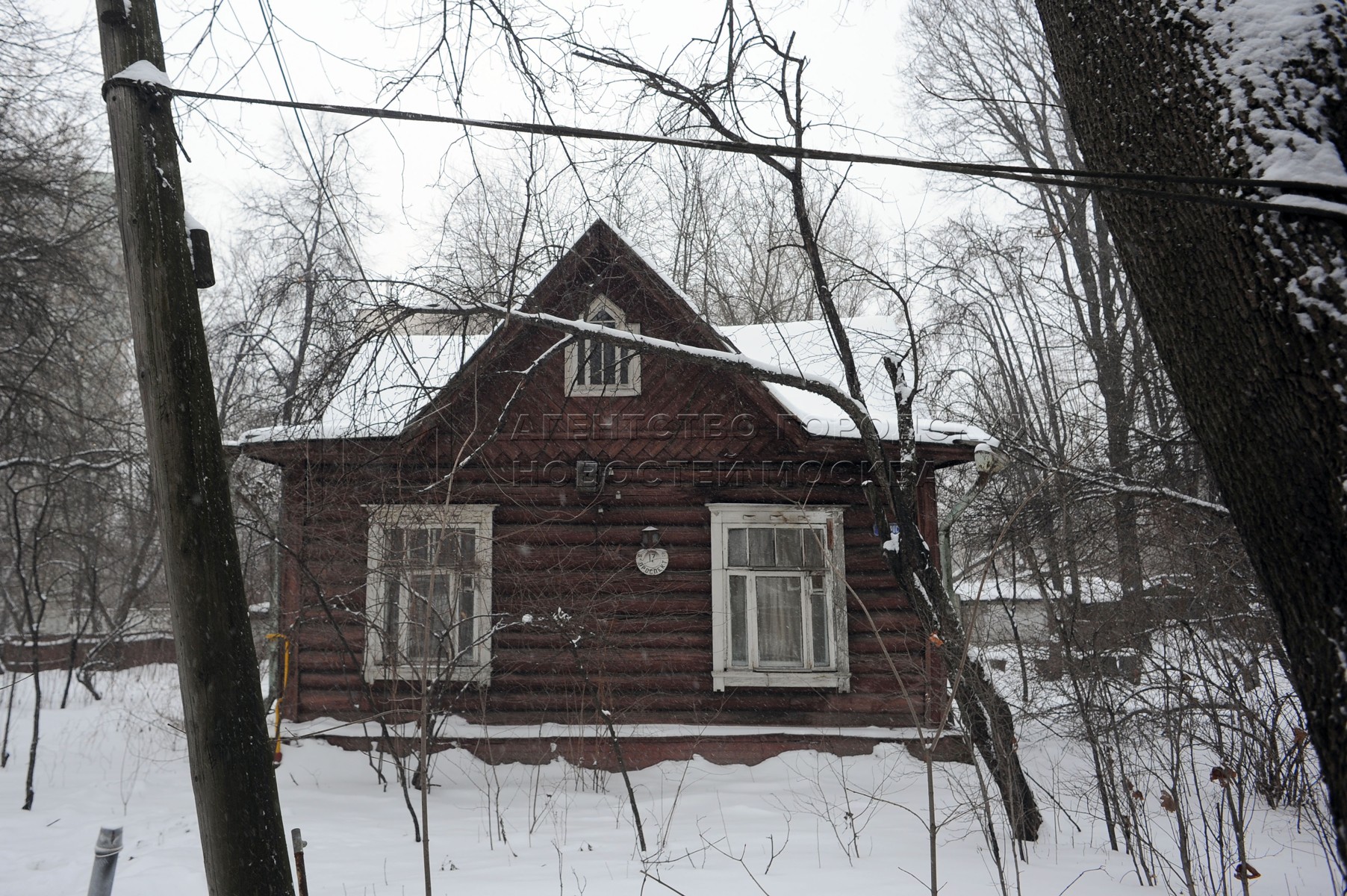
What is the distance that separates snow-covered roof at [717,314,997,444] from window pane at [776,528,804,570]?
1144 millimetres

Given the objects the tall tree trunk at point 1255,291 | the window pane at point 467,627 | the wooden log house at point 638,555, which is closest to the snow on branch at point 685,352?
the wooden log house at point 638,555

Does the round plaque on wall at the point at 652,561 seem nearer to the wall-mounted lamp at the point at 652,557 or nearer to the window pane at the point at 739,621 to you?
the wall-mounted lamp at the point at 652,557

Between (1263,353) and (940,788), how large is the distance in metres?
6.98

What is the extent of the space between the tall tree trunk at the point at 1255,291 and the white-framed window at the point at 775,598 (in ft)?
21.8

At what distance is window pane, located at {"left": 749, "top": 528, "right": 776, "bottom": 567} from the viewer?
903 cm

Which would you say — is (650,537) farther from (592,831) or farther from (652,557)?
(592,831)

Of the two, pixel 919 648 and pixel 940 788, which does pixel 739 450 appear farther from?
pixel 940 788

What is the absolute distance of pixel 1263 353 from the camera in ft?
6.28

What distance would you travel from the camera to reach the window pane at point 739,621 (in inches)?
350

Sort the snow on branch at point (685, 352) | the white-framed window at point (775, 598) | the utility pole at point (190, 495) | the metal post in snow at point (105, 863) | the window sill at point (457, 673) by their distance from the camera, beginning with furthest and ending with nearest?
the white-framed window at point (775, 598) < the window sill at point (457, 673) < the snow on branch at point (685, 352) < the metal post in snow at point (105, 863) < the utility pole at point (190, 495)

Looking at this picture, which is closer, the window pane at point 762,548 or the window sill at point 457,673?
the window sill at point 457,673

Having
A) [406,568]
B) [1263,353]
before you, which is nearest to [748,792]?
[406,568]

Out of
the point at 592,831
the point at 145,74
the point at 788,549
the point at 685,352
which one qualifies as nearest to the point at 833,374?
the point at 788,549

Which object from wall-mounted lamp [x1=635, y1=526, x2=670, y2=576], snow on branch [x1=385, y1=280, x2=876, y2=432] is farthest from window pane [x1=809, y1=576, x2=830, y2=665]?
snow on branch [x1=385, y1=280, x2=876, y2=432]
